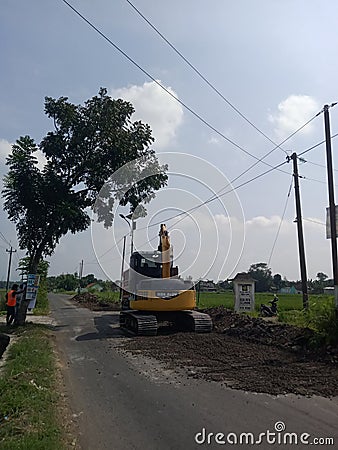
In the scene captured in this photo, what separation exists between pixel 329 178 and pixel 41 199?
12042mm

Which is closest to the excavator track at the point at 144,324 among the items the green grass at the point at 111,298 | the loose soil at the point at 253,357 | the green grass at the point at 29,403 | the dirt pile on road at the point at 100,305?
the loose soil at the point at 253,357

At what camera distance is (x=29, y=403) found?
6527 mm

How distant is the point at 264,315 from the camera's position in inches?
872

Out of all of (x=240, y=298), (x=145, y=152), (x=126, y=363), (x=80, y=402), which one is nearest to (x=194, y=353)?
(x=126, y=363)

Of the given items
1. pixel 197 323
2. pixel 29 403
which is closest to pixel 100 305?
pixel 197 323

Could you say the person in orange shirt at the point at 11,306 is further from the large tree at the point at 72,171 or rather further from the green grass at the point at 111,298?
the green grass at the point at 111,298

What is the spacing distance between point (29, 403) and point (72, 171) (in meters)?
15.3

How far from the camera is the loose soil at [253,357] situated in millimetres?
8273

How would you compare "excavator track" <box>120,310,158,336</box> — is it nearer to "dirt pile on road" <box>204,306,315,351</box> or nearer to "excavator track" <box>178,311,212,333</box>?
"excavator track" <box>178,311,212,333</box>

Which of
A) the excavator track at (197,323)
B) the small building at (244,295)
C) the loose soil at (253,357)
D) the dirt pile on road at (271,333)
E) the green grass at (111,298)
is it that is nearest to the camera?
the loose soil at (253,357)

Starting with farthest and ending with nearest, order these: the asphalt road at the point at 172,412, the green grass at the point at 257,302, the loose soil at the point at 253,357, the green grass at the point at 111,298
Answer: the green grass at the point at 111,298 → the green grass at the point at 257,302 → the loose soil at the point at 253,357 → the asphalt road at the point at 172,412

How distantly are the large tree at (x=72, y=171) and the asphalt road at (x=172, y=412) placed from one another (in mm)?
11029

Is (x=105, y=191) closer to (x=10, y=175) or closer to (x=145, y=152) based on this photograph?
(x=145, y=152)

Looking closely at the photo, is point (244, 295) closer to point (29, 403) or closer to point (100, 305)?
point (29, 403)
